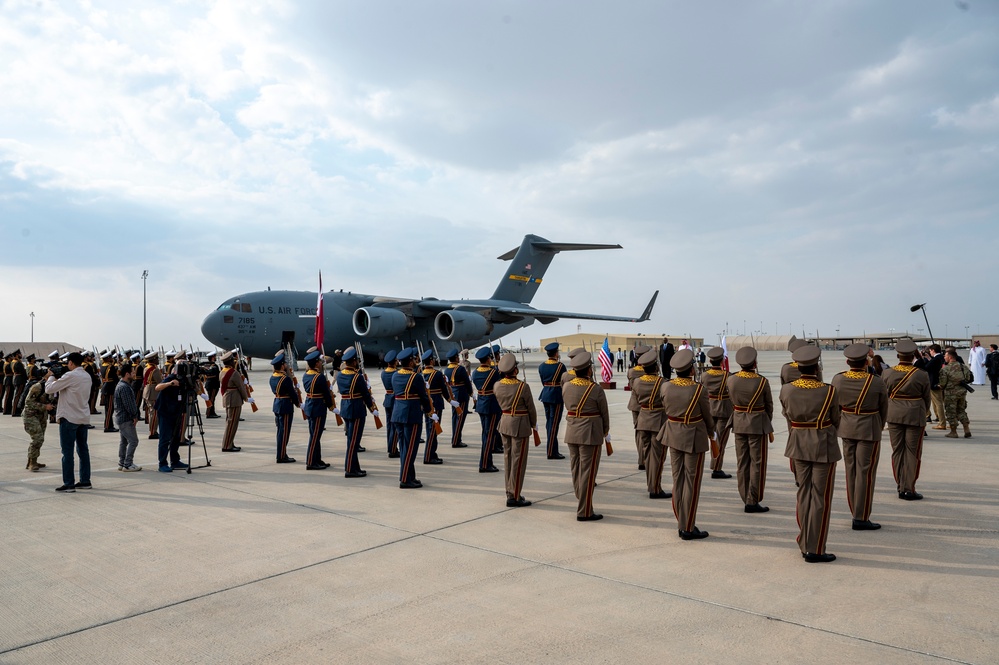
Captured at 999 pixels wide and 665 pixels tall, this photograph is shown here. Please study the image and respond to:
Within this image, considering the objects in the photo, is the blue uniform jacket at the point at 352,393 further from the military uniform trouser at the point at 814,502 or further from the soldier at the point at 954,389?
the soldier at the point at 954,389

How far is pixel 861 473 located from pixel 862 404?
1.95ft

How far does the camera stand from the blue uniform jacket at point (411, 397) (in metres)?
7.73

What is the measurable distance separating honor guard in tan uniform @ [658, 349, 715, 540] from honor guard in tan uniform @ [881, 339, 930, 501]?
2447mm

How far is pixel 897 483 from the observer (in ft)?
22.9

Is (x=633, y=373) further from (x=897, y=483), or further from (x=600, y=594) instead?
(x=600, y=594)

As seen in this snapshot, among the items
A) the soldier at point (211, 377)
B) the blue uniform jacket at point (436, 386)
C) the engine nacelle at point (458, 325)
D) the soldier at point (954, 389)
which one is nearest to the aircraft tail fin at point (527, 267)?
the engine nacelle at point (458, 325)

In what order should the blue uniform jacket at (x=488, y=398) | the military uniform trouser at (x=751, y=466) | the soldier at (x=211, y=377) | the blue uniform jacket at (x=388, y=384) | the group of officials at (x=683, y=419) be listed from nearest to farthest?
the group of officials at (x=683, y=419) → the military uniform trouser at (x=751, y=466) → the blue uniform jacket at (x=388, y=384) → the blue uniform jacket at (x=488, y=398) → the soldier at (x=211, y=377)

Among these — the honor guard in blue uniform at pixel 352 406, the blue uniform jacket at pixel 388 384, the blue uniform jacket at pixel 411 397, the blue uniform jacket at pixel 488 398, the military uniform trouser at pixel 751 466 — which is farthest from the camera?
the blue uniform jacket at pixel 488 398

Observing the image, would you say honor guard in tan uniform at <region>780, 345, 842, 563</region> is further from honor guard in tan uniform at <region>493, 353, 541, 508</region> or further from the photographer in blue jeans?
the photographer in blue jeans

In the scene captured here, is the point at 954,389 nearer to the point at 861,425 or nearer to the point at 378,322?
the point at 861,425

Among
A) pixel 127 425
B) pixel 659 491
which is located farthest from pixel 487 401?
pixel 127 425

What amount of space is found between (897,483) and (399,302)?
24.3 m

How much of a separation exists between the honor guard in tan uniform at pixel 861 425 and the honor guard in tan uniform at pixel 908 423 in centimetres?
103

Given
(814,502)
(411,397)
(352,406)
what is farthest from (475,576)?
(352,406)
